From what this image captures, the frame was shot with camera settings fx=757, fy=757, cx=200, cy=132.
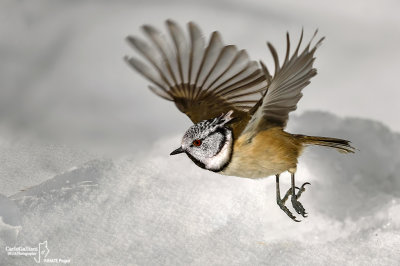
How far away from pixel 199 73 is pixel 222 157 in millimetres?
568

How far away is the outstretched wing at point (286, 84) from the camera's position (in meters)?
2.66

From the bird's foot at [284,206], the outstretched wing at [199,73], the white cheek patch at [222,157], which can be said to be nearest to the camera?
the white cheek patch at [222,157]

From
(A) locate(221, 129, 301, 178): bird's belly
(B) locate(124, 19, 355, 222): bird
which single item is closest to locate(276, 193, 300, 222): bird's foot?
(B) locate(124, 19, 355, 222): bird

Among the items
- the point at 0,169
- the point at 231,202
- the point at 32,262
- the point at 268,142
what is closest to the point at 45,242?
the point at 32,262

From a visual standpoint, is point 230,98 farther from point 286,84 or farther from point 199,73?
point 286,84

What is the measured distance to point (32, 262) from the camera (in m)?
3.48

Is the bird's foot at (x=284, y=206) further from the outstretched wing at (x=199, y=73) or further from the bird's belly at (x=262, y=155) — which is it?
the outstretched wing at (x=199, y=73)

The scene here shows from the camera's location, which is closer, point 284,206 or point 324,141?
point 324,141

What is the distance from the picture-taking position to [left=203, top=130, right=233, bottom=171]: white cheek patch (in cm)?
298

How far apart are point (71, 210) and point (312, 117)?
1507 millimetres

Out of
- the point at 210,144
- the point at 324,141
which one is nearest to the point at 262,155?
the point at 210,144

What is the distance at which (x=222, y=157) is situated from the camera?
2.99 meters

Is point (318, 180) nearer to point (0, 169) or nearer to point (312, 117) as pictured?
point (312, 117)

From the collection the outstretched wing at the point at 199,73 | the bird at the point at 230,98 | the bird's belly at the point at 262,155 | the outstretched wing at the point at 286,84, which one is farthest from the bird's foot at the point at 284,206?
the outstretched wing at the point at 286,84
